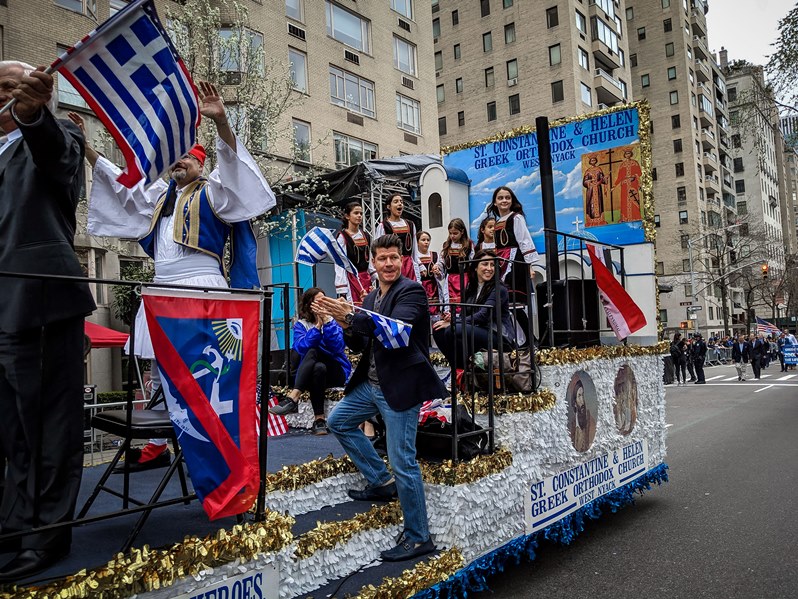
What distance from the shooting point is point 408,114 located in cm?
3128

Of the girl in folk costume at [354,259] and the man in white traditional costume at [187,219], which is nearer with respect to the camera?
the man in white traditional costume at [187,219]

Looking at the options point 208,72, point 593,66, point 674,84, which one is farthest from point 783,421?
point 674,84

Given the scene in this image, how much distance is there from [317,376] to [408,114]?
2701 centimetres

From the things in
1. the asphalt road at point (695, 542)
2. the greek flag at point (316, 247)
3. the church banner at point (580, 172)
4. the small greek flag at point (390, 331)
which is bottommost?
the asphalt road at point (695, 542)

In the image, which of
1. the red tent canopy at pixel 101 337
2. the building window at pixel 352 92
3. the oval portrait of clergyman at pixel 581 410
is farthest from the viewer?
the building window at pixel 352 92

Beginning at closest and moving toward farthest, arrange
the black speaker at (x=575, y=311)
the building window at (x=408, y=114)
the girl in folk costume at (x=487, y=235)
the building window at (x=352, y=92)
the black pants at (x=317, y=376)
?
1. the black speaker at (x=575, y=311)
2. the black pants at (x=317, y=376)
3. the girl in folk costume at (x=487, y=235)
4. the building window at (x=352, y=92)
5. the building window at (x=408, y=114)

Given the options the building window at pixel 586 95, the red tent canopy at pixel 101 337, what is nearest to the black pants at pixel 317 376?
the red tent canopy at pixel 101 337

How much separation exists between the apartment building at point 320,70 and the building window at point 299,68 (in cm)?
4

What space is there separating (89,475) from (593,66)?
45.9 m

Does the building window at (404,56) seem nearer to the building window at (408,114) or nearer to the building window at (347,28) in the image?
the building window at (408,114)

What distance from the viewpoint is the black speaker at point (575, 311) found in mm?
6016

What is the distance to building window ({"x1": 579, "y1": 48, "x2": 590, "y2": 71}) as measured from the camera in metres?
42.2

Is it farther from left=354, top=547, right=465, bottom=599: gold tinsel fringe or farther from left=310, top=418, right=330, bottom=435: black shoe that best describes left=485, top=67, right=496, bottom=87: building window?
left=354, top=547, right=465, bottom=599: gold tinsel fringe

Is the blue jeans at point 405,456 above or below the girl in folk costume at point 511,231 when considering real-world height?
below
